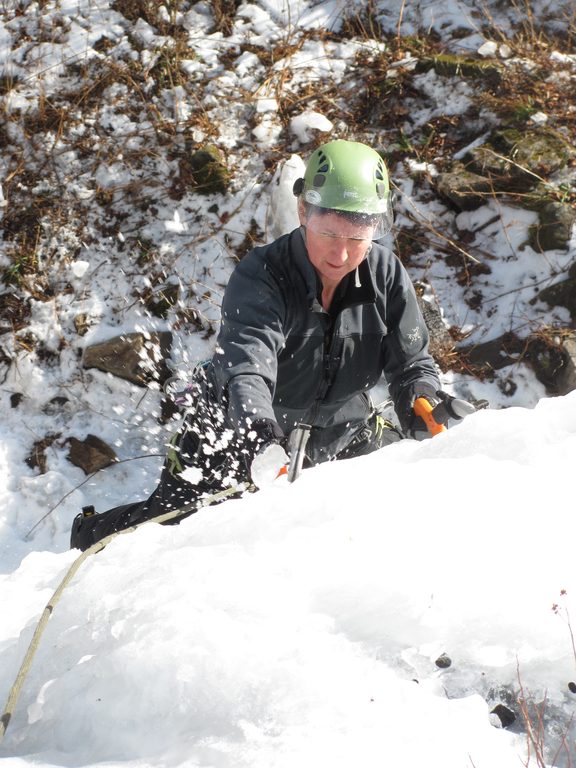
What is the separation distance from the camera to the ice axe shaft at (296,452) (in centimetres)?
223

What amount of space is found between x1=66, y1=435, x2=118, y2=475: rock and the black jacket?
198 centimetres

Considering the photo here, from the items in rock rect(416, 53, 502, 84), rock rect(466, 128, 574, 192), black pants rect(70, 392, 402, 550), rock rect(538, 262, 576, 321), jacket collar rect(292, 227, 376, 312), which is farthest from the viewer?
rock rect(416, 53, 502, 84)

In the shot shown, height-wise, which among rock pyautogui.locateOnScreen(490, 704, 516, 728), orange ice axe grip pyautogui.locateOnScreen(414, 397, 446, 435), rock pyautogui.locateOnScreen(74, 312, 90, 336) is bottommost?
rock pyautogui.locateOnScreen(74, 312, 90, 336)

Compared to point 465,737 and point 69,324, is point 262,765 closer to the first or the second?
point 465,737

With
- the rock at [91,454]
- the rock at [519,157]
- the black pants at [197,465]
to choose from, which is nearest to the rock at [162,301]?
the rock at [91,454]

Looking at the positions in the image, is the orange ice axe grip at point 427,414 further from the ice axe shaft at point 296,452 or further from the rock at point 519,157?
the rock at point 519,157

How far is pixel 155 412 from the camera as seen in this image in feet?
16.8

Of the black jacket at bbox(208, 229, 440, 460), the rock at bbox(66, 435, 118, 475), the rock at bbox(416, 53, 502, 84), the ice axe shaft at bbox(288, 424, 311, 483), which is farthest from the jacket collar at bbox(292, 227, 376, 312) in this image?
the rock at bbox(416, 53, 502, 84)

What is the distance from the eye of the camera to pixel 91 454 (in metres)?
4.99

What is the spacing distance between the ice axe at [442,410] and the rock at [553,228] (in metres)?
2.53

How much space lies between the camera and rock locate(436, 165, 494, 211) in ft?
17.6

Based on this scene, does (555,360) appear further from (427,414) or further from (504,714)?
(504,714)

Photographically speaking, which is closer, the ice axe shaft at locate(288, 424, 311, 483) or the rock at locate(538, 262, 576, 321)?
the ice axe shaft at locate(288, 424, 311, 483)

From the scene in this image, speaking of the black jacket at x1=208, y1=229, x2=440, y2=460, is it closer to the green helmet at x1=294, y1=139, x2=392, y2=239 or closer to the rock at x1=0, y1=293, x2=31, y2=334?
the green helmet at x1=294, y1=139, x2=392, y2=239
